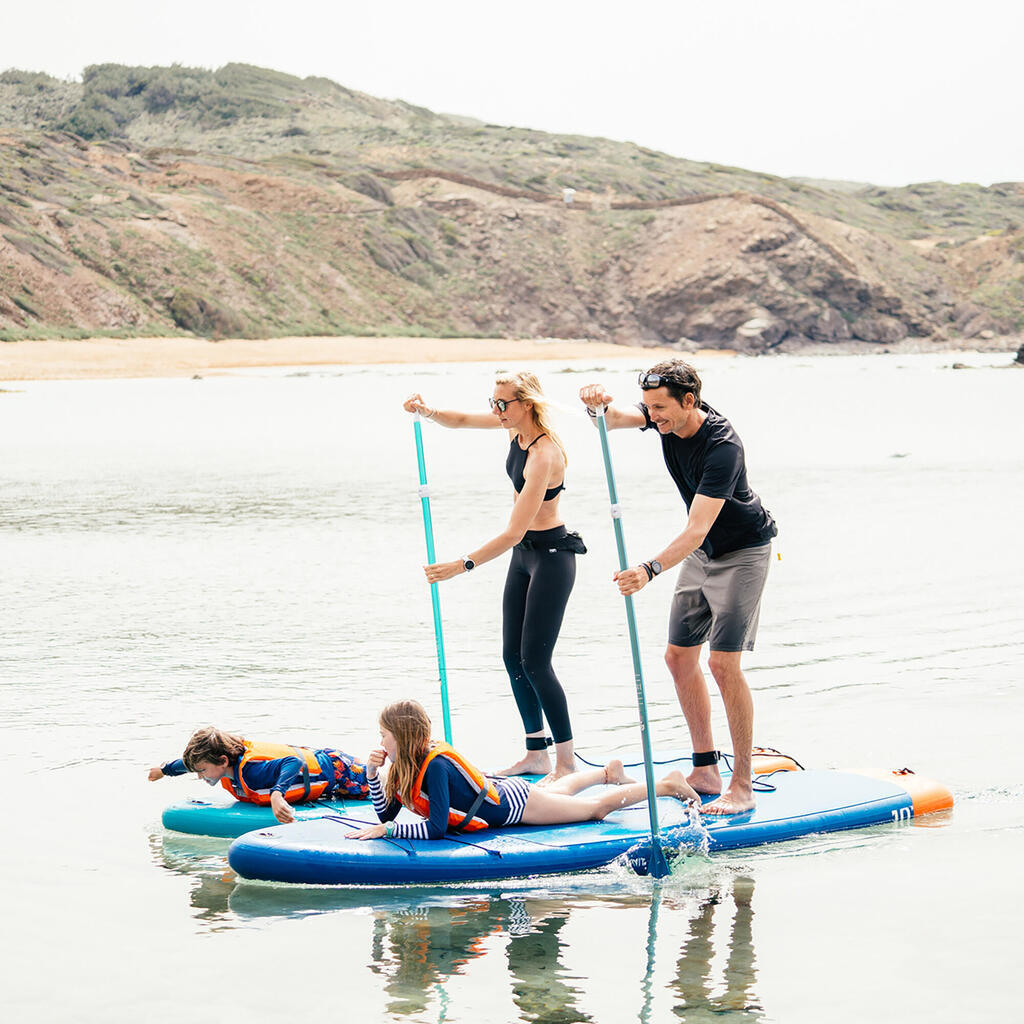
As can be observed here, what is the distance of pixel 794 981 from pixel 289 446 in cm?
2075

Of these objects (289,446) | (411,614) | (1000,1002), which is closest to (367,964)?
(1000,1002)

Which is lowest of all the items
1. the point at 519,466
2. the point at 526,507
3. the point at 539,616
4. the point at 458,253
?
the point at 539,616

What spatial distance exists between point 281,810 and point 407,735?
0.98 metres

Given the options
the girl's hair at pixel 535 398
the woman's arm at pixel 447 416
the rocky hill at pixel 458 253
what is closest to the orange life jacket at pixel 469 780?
the girl's hair at pixel 535 398

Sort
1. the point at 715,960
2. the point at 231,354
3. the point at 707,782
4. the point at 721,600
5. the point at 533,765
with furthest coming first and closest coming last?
1. the point at 231,354
2. the point at 533,765
3. the point at 707,782
4. the point at 721,600
5. the point at 715,960

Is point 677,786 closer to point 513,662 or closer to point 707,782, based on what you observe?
point 707,782

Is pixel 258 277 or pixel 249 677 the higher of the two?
pixel 258 277

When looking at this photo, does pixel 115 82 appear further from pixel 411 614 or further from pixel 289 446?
pixel 411 614

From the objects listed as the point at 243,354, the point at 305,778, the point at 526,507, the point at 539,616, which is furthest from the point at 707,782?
the point at 243,354

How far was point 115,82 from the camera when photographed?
146 meters

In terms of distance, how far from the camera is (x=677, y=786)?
6199 millimetres

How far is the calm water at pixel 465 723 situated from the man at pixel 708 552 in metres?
0.62

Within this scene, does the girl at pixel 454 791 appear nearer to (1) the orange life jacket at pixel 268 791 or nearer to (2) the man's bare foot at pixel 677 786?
(2) the man's bare foot at pixel 677 786

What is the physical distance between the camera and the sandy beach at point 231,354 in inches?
1601
